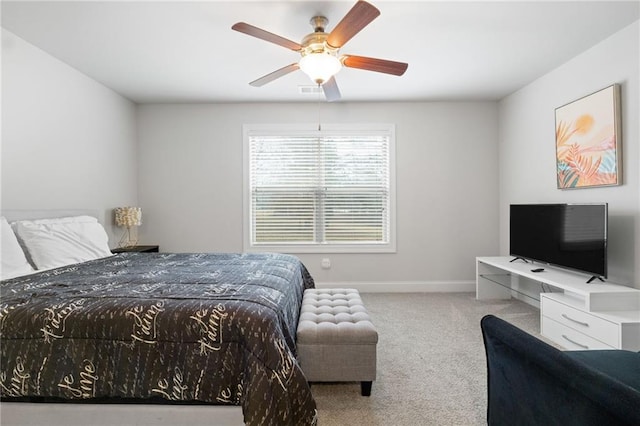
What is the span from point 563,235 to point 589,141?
881mm

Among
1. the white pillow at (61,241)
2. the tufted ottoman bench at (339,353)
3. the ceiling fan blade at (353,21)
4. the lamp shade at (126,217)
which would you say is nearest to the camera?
the ceiling fan blade at (353,21)

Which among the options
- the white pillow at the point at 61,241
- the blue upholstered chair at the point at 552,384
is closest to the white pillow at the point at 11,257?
the white pillow at the point at 61,241

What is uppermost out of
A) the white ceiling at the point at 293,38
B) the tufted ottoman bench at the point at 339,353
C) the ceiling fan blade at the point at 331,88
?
the white ceiling at the point at 293,38

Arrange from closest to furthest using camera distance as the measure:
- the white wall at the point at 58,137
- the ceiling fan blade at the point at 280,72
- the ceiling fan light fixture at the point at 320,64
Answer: the ceiling fan light fixture at the point at 320,64
the ceiling fan blade at the point at 280,72
the white wall at the point at 58,137

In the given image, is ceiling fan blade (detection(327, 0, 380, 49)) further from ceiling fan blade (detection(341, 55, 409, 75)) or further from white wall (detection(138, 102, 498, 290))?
white wall (detection(138, 102, 498, 290))

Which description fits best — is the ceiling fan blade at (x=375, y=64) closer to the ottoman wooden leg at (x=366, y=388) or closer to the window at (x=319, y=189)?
the window at (x=319, y=189)

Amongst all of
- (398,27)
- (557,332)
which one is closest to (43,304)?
(398,27)

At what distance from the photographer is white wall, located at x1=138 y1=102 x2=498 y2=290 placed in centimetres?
452

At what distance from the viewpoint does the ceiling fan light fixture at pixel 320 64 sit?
2348mm

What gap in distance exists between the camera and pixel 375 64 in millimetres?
2500

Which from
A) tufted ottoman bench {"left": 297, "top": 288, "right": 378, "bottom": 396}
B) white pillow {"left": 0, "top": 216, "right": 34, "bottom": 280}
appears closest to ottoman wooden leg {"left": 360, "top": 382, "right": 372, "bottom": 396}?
tufted ottoman bench {"left": 297, "top": 288, "right": 378, "bottom": 396}

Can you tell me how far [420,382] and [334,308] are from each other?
0.75 metres

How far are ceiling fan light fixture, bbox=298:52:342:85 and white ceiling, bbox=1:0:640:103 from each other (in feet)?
1.16

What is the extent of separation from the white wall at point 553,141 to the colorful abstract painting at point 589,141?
0.21 feet
